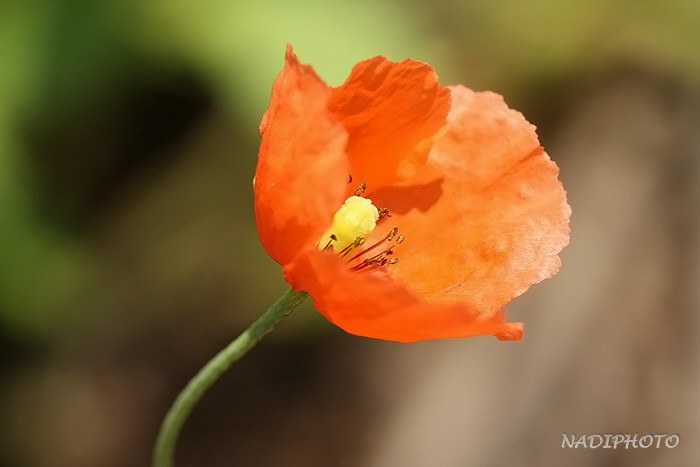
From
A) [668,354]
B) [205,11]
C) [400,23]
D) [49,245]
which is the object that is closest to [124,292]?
[49,245]

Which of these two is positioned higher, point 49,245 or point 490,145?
point 49,245

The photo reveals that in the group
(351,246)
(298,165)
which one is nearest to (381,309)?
(298,165)

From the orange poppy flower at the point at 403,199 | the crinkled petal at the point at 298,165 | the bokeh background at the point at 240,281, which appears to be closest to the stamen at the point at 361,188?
the orange poppy flower at the point at 403,199

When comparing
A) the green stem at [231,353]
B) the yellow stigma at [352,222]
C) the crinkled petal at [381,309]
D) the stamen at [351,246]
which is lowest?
the crinkled petal at [381,309]

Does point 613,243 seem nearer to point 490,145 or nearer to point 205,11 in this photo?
point 205,11

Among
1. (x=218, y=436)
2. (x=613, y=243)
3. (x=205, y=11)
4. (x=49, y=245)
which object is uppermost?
(x=205, y=11)

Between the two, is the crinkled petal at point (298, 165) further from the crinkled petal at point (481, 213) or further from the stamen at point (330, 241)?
the crinkled petal at point (481, 213)

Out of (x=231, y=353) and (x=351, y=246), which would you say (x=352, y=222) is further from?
(x=231, y=353)
